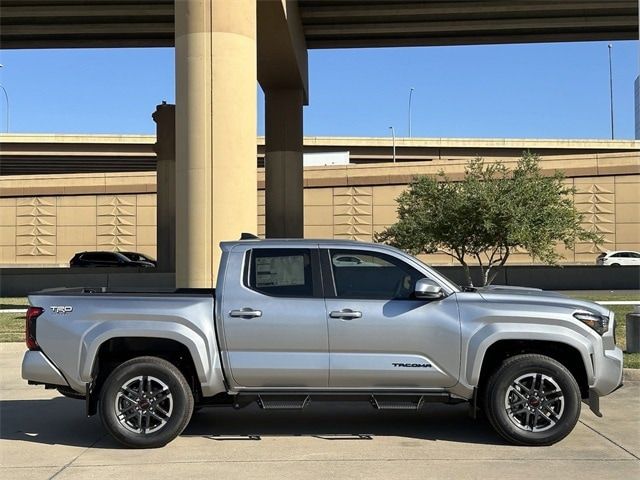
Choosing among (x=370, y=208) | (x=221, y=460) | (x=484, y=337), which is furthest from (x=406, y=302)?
(x=370, y=208)

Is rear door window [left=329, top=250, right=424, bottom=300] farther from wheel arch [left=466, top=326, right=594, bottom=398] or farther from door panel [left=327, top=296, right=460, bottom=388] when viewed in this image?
wheel arch [left=466, top=326, right=594, bottom=398]

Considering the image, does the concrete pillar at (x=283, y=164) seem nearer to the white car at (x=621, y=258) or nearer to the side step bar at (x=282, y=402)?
the white car at (x=621, y=258)

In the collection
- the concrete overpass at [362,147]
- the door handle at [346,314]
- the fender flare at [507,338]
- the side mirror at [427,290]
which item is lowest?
the fender flare at [507,338]

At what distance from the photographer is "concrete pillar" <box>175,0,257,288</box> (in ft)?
50.1

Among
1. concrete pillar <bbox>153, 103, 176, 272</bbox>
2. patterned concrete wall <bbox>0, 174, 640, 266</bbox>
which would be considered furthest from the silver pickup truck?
patterned concrete wall <bbox>0, 174, 640, 266</bbox>

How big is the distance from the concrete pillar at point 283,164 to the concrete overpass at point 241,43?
0.04m

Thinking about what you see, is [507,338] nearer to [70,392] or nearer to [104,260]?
[70,392]

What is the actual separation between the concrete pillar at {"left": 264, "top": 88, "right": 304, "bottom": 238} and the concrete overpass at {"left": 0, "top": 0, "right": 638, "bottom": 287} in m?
0.04

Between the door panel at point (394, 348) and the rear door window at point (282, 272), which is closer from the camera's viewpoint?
the door panel at point (394, 348)

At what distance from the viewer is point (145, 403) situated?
7.13 m

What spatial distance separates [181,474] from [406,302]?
254 cm

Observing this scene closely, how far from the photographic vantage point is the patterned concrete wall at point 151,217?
164 feet

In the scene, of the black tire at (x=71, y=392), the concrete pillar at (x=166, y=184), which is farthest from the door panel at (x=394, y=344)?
the concrete pillar at (x=166, y=184)

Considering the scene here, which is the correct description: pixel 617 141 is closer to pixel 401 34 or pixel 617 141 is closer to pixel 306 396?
pixel 401 34
